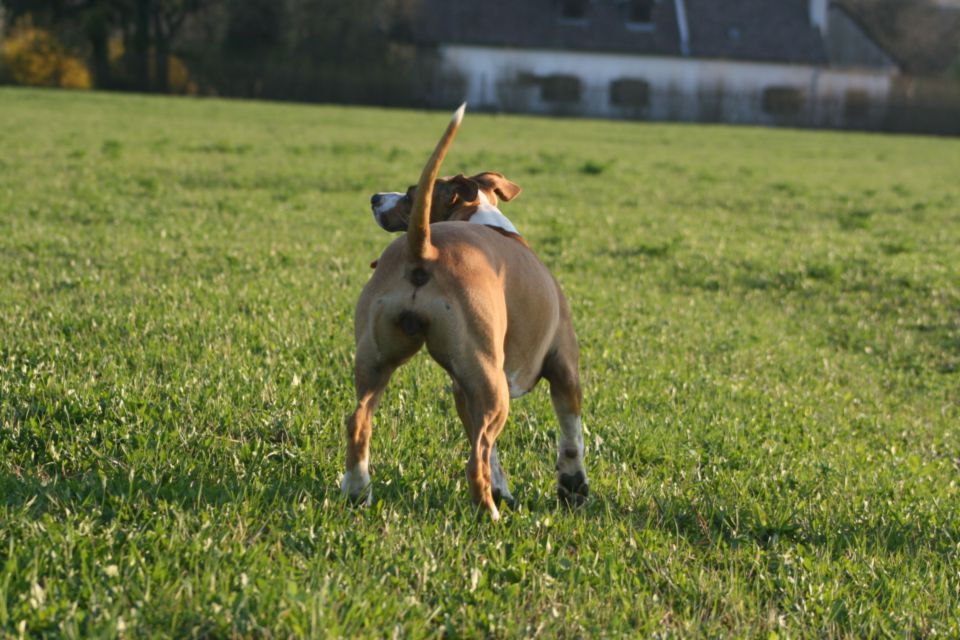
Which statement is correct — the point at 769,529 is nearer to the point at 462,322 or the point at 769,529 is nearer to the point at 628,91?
the point at 462,322

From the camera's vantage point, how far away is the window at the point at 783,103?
58097mm

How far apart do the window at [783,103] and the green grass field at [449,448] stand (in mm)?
46539

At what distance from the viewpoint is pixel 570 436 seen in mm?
4777

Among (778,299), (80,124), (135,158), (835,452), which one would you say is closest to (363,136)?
(80,124)

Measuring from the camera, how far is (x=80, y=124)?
2988 centimetres

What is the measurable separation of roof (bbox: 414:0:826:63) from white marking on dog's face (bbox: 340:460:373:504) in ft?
182

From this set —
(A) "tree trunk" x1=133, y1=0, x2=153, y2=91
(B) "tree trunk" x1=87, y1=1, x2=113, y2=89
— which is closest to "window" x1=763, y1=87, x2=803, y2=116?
(A) "tree trunk" x1=133, y1=0, x2=153, y2=91

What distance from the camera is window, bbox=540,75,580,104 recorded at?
2298 inches

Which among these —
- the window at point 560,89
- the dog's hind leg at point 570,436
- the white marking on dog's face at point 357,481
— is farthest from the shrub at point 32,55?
the white marking on dog's face at point 357,481

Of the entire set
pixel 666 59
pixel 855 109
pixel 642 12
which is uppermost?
pixel 642 12

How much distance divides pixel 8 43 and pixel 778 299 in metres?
55.9

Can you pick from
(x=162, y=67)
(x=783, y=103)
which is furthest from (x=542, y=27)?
(x=162, y=67)

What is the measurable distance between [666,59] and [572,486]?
5796 centimetres

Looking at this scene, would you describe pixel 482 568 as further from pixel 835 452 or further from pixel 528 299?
pixel 835 452
